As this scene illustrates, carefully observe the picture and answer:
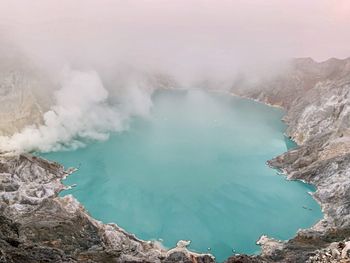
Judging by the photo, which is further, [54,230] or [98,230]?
[98,230]

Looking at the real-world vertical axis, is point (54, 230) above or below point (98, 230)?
below

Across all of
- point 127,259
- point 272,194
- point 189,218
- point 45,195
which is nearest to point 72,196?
point 45,195

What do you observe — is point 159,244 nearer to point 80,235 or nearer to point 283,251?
point 80,235

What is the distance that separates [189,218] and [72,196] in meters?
44.9

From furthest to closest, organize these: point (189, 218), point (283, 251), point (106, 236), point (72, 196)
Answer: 1. point (72, 196)
2. point (189, 218)
3. point (106, 236)
4. point (283, 251)

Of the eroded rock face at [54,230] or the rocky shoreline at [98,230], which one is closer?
the eroded rock face at [54,230]

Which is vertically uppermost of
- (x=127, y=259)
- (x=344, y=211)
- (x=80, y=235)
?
(x=344, y=211)

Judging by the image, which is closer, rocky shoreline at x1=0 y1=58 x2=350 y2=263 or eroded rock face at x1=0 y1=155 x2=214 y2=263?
eroded rock face at x1=0 y1=155 x2=214 y2=263

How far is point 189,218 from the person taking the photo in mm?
168375

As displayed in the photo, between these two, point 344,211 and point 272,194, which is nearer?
point 344,211

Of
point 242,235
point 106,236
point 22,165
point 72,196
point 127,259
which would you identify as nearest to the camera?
point 127,259

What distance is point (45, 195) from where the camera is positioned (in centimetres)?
17238

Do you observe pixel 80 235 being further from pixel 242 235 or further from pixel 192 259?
pixel 242 235

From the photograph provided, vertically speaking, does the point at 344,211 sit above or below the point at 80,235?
A: above
